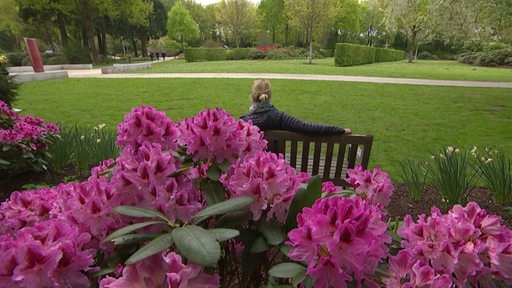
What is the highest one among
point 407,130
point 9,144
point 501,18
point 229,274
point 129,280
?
point 501,18

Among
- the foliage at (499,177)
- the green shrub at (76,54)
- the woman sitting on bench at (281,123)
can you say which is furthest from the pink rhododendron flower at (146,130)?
the green shrub at (76,54)

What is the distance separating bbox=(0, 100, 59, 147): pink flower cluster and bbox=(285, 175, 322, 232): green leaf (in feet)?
12.0

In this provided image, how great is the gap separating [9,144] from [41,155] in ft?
1.57

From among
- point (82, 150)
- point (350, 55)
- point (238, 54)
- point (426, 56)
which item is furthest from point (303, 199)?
point (426, 56)

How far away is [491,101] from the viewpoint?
943 centimetres

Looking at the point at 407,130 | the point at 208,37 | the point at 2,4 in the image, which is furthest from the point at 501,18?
the point at 208,37

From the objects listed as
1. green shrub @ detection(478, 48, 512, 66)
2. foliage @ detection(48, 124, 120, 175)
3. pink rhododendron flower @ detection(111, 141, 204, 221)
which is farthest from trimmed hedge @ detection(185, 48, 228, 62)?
pink rhododendron flower @ detection(111, 141, 204, 221)

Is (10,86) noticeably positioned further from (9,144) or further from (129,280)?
(129,280)

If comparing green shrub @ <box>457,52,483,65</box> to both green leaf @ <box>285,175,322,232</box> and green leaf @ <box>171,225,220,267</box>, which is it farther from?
green leaf @ <box>171,225,220,267</box>

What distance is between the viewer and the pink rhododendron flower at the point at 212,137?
1.14 metres

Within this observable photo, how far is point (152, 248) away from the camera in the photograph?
741 mm

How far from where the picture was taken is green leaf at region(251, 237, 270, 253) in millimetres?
933

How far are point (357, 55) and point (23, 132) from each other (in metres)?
26.8

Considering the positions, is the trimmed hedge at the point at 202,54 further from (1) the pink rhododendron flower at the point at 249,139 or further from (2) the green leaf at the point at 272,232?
(2) the green leaf at the point at 272,232
